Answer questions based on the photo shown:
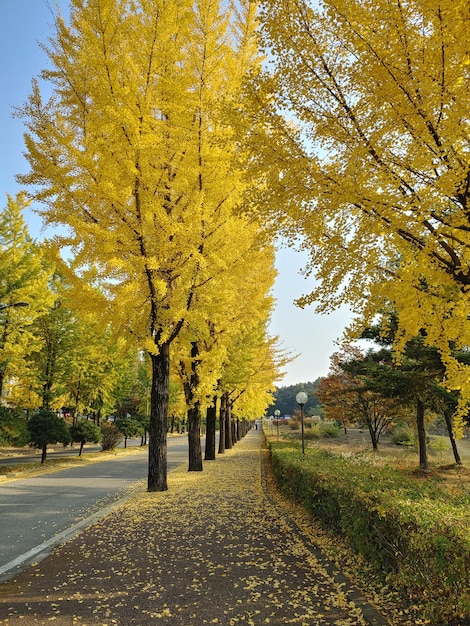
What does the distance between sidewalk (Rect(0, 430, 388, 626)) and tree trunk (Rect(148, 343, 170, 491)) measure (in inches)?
109

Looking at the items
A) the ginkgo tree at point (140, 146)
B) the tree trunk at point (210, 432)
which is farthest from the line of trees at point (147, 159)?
the tree trunk at point (210, 432)

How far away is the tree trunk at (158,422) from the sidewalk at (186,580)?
2.77 meters

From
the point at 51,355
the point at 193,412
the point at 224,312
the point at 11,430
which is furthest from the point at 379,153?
the point at 51,355

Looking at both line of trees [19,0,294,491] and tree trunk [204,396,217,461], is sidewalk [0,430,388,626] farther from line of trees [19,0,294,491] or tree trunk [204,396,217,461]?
tree trunk [204,396,217,461]

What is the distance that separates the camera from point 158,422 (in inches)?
396

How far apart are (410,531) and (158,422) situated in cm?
738

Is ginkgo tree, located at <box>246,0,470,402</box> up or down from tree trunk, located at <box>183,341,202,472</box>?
up

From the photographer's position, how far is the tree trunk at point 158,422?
10055 mm

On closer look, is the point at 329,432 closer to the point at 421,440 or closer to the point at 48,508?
the point at 421,440

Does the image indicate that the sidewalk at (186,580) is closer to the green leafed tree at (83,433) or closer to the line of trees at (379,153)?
the line of trees at (379,153)

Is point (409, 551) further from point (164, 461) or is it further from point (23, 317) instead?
point (23, 317)

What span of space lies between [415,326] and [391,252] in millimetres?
935

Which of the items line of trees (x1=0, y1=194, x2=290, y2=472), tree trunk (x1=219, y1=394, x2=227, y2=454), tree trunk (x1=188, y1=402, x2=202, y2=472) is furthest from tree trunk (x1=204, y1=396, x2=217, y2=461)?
tree trunk (x1=219, y1=394, x2=227, y2=454)

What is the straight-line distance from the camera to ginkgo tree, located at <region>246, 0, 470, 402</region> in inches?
152
